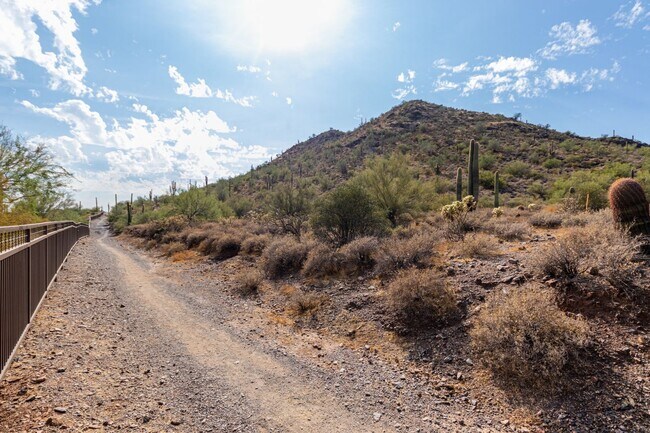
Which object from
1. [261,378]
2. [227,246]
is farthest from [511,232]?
[227,246]

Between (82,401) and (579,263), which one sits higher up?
(579,263)

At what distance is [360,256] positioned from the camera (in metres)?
10.4

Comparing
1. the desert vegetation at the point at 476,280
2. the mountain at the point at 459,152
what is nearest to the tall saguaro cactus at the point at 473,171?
the desert vegetation at the point at 476,280

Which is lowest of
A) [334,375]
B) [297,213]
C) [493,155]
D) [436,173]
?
[334,375]

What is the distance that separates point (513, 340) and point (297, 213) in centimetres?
1478

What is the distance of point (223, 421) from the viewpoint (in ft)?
13.7

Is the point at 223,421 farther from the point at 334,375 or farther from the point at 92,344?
the point at 92,344

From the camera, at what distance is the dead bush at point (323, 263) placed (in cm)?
1066

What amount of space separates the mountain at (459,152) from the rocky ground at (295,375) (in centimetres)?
2322

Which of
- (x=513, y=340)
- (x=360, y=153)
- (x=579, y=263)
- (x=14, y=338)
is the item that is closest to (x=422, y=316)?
(x=513, y=340)

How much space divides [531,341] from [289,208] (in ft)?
50.2

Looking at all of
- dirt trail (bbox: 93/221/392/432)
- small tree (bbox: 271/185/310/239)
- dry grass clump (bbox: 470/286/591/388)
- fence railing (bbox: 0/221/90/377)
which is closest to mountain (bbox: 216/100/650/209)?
small tree (bbox: 271/185/310/239)

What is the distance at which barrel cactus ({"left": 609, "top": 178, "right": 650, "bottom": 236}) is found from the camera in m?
7.07

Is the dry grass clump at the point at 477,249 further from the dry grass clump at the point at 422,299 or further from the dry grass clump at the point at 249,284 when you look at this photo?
the dry grass clump at the point at 249,284
